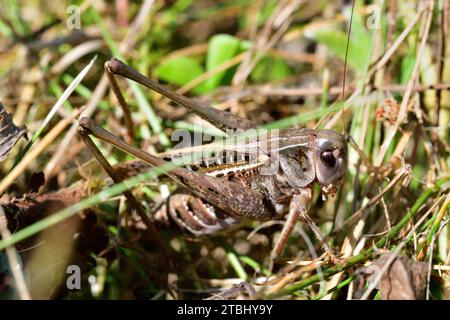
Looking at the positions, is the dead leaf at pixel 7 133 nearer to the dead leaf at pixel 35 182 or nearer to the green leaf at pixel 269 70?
the dead leaf at pixel 35 182

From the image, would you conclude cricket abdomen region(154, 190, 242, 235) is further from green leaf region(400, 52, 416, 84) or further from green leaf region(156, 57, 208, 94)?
green leaf region(400, 52, 416, 84)

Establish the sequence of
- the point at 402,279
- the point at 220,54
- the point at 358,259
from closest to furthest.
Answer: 1. the point at 402,279
2. the point at 358,259
3. the point at 220,54

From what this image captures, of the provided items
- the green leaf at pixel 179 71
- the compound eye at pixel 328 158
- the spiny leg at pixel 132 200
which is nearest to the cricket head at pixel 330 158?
the compound eye at pixel 328 158

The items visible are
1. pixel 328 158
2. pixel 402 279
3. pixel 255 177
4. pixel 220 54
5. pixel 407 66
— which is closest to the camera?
pixel 402 279

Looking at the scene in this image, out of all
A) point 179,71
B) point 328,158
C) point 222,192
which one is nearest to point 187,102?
point 222,192

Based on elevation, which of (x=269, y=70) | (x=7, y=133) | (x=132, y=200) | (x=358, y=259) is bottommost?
(x=358, y=259)

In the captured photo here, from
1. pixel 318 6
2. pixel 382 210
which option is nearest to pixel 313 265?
pixel 382 210

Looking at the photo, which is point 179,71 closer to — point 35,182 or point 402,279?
point 35,182

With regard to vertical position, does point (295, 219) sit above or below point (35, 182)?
below

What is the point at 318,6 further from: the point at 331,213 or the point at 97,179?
the point at 97,179
